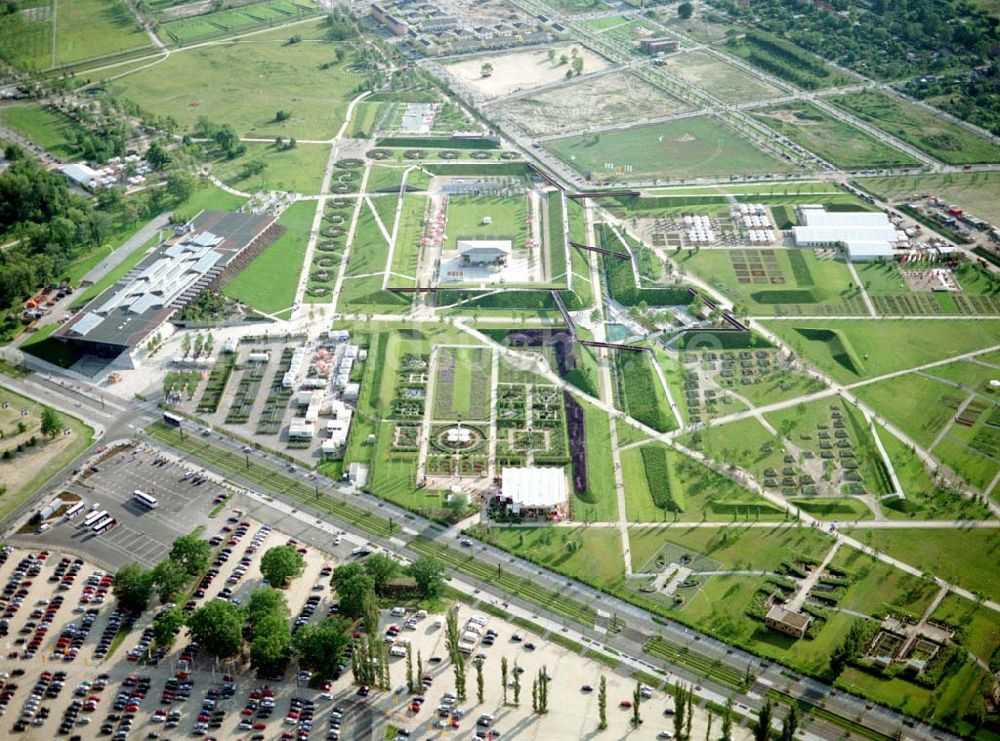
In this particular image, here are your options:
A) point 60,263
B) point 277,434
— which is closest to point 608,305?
point 277,434

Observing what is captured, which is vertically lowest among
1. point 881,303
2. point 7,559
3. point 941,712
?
point 7,559

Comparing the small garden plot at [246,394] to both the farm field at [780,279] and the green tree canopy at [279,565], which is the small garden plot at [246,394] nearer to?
the green tree canopy at [279,565]

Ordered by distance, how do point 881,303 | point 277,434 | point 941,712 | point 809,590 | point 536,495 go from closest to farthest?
point 941,712, point 809,590, point 536,495, point 277,434, point 881,303

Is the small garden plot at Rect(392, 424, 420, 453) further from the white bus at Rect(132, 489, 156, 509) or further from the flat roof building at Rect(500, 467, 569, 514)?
the white bus at Rect(132, 489, 156, 509)

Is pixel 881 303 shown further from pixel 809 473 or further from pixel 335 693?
pixel 335 693

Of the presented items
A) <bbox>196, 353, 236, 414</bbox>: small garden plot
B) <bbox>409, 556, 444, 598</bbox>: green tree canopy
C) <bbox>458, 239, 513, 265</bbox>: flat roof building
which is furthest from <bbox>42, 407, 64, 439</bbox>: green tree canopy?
<bbox>458, 239, 513, 265</bbox>: flat roof building

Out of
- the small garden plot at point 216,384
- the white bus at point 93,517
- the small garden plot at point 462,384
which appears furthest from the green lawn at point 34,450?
the small garden plot at point 462,384

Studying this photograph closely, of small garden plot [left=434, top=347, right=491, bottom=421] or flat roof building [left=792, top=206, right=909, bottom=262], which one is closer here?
small garden plot [left=434, top=347, right=491, bottom=421]

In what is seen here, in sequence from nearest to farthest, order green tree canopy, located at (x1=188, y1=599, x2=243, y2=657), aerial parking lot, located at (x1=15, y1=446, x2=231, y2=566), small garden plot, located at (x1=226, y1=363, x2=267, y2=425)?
green tree canopy, located at (x1=188, y1=599, x2=243, y2=657), aerial parking lot, located at (x1=15, y1=446, x2=231, y2=566), small garden plot, located at (x1=226, y1=363, x2=267, y2=425)
